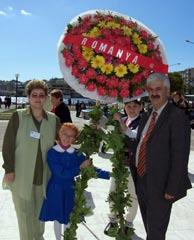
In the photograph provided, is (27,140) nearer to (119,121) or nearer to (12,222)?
(119,121)

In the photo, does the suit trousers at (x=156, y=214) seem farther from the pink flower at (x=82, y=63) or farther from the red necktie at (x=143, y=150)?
the pink flower at (x=82, y=63)

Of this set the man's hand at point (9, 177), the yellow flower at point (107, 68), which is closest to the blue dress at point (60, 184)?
the man's hand at point (9, 177)

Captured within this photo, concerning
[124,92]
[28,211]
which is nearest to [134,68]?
[124,92]

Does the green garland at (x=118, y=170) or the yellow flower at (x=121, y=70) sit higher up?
the yellow flower at (x=121, y=70)

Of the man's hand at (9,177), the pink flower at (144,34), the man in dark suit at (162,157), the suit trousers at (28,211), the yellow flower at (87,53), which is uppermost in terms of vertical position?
the pink flower at (144,34)

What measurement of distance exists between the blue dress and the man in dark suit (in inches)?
29.0

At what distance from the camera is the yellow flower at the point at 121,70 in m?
4.11

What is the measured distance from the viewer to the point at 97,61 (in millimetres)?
4105

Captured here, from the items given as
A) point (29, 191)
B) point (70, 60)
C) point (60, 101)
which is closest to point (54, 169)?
point (29, 191)

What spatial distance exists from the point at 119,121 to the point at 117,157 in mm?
331

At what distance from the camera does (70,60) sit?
4.12 meters

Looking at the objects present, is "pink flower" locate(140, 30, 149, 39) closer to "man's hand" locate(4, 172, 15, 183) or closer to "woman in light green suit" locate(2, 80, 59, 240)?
"woman in light green suit" locate(2, 80, 59, 240)

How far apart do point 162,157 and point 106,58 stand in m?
1.02

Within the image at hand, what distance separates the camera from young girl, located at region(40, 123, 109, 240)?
174 inches
